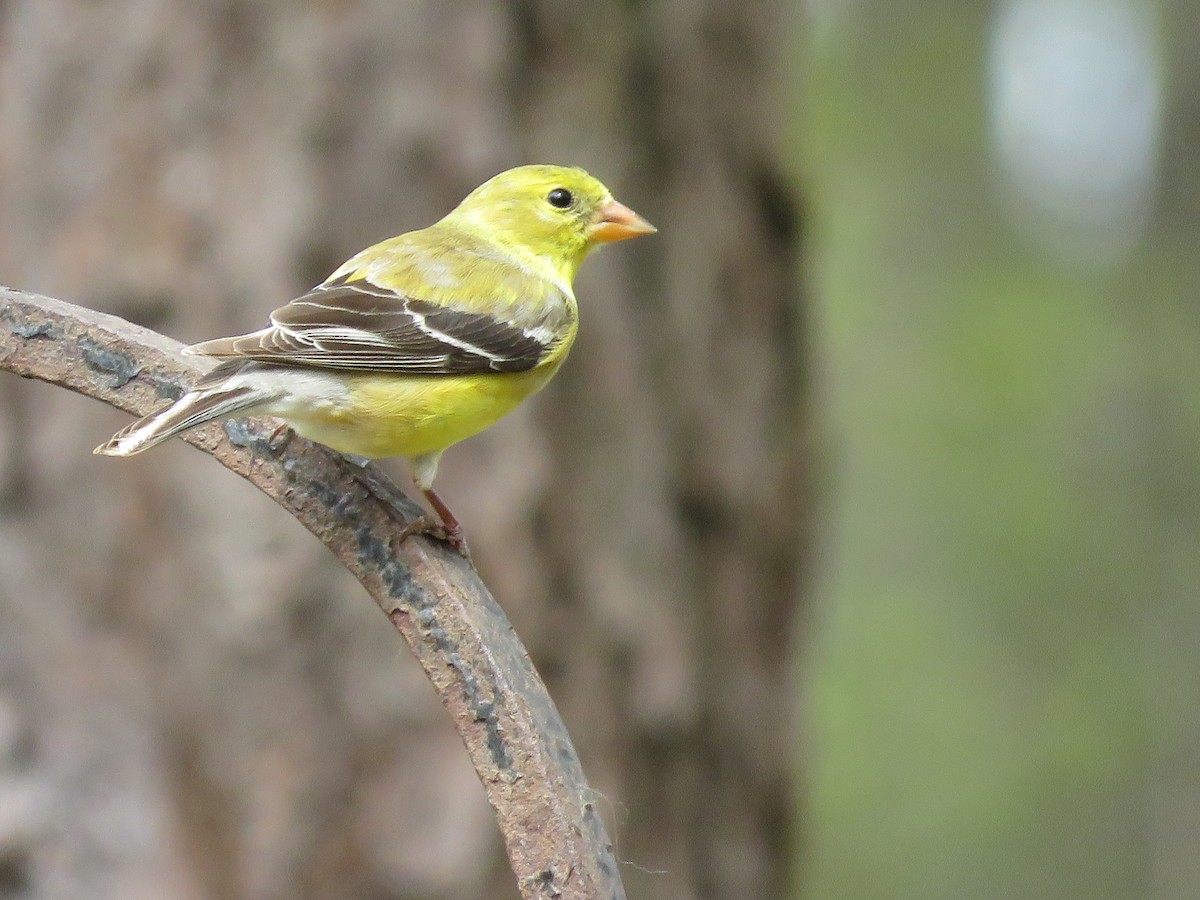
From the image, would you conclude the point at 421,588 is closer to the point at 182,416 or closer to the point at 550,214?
the point at 182,416

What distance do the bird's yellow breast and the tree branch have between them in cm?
9

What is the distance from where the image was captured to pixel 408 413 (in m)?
2.54

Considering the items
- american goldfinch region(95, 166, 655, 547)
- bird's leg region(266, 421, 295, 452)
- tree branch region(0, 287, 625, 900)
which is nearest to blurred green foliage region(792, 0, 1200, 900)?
american goldfinch region(95, 166, 655, 547)

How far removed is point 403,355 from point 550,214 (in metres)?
1.04

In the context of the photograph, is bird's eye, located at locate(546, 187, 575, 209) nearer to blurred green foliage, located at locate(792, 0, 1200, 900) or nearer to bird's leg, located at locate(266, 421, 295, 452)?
bird's leg, located at locate(266, 421, 295, 452)

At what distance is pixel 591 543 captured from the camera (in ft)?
15.7

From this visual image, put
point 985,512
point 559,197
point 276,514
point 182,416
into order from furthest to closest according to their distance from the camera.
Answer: point 985,512
point 276,514
point 559,197
point 182,416

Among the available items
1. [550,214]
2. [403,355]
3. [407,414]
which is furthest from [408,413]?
[550,214]

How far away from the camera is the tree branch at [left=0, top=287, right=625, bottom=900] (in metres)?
1.80

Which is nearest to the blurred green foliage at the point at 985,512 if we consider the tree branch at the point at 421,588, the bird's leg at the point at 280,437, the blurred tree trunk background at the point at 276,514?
the blurred tree trunk background at the point at 276,514

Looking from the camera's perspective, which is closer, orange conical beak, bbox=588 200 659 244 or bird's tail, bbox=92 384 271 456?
bird's tail, bbox=92 384 271 456

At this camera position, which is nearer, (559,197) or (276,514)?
(559,197)

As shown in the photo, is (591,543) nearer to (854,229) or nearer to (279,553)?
(279,553)

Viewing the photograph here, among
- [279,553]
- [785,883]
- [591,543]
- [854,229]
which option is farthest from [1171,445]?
[279,553]
